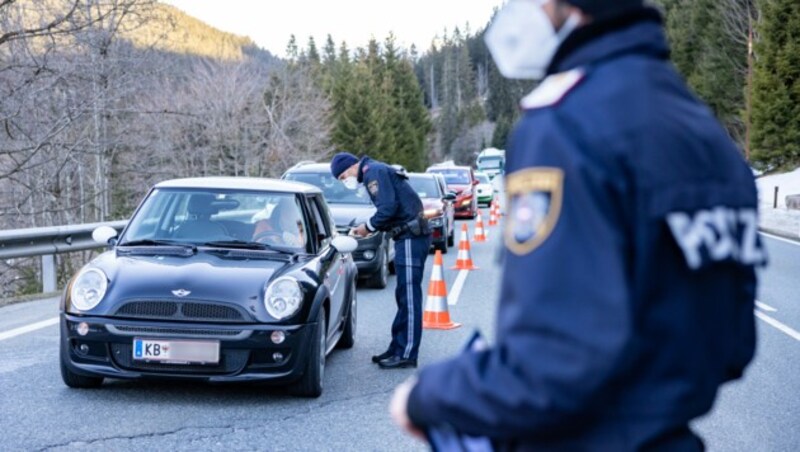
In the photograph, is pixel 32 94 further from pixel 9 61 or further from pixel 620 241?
pixel 620 241

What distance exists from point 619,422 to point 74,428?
4.65m

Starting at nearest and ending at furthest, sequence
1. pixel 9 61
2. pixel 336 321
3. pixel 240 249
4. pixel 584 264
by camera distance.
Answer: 1. pixel 584 264
2. pixel 240 249
3. pixel 336 321
4. pixel 9 61

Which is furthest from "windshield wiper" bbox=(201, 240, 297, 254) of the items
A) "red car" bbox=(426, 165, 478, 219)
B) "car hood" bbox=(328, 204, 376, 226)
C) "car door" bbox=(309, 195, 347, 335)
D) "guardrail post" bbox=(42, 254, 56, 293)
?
"red car" bbox=(426, 165, 478, 219)

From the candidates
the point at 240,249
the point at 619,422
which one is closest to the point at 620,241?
the point at 619,422

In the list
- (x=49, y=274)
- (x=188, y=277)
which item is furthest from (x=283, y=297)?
(x=49, y=274)

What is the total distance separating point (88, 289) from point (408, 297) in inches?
106

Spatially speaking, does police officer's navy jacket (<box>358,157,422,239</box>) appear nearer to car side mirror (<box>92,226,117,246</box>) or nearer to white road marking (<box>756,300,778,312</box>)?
car side mirror (<box>92,226,117,246</box>)

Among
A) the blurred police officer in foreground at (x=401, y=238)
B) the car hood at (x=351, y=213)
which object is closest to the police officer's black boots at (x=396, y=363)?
the blurred police officer in foreground at (x=401, y=238)

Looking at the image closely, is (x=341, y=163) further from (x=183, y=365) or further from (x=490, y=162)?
(x=490, y=162)

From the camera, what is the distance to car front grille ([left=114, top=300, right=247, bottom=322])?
5922mm

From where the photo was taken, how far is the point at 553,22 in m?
1.68

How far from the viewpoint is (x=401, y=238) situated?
304 inches

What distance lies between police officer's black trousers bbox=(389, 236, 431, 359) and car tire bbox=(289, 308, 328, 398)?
1.28 m

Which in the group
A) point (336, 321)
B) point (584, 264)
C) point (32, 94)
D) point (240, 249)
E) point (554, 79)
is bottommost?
point (336, 321)
